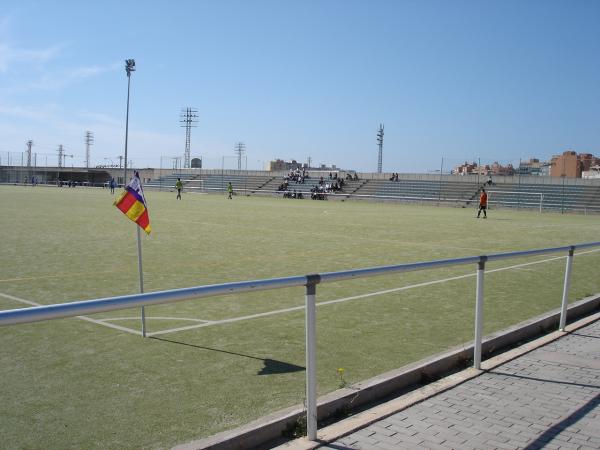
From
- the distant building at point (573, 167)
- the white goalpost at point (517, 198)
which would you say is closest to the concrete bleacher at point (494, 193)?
the white goalpost at point (517, 198)

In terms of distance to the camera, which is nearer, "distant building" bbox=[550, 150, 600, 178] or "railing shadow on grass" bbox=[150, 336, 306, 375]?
"railing shadow on grass" bbox=[150, 336, 306, 375]

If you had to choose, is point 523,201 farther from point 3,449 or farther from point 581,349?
point 3,449

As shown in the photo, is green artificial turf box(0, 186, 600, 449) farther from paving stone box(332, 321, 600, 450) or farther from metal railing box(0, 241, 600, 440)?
paving stone box(332, 321, 600, 450)

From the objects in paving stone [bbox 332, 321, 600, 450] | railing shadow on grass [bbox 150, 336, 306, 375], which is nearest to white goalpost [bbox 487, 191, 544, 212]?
paving stone [bbox 332, 321, 600, 450]

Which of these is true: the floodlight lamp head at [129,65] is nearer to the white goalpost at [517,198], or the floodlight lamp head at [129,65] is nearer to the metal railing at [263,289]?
the white goalpost at [517,198]

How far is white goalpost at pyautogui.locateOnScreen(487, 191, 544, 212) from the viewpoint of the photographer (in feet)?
159

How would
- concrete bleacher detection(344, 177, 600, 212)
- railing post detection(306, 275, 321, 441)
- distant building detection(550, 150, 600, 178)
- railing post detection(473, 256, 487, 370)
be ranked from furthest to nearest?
distant building detection(550, 150, 600, 178), concrete bleacher detection(344, 177, 600, 212), railing post detection(473, 256, 487, 370), railing post detection(306, 275, 321, 441)

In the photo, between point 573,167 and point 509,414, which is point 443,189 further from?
point 509,414

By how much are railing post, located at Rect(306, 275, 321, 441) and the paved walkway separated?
170 mm

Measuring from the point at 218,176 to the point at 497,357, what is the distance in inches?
3100

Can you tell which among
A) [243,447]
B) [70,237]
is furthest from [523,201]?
[243,447]

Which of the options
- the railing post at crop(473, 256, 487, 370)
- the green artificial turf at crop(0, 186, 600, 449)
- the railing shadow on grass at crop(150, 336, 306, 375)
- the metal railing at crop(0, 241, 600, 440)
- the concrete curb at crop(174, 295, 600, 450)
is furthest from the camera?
the railing post at crop(473, 256, 487, 370)

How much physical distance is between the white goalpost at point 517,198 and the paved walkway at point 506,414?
44.6m

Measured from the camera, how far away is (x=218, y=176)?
275ft
